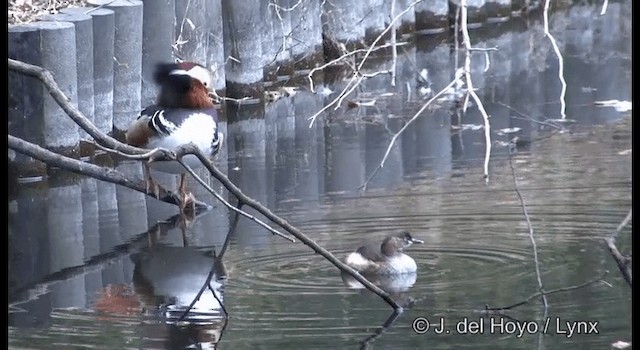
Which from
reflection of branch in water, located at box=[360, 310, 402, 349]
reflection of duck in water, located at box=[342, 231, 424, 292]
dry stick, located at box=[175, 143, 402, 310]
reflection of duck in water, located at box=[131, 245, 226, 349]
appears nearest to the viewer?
dry stick, located at box=[175, 143, 402, 310]

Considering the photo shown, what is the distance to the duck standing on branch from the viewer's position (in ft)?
31.4

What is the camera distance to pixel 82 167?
24.7 ft

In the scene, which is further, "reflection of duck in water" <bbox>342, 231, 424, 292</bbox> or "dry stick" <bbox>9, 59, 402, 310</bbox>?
"reflection of duck in water" <bbox>342, 231, 424, 292</bbox>

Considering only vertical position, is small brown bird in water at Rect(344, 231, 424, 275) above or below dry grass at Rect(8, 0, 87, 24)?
below

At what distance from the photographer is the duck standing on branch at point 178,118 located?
9.59 meters

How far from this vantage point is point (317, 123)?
14.0 m

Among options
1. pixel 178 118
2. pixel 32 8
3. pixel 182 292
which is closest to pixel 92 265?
pixel 182 292

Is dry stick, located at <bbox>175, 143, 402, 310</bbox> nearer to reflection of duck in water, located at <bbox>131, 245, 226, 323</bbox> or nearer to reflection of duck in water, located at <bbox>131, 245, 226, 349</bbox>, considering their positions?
reflection of duck in water, located at <bbox>131, 245, 226, 349</bbox>

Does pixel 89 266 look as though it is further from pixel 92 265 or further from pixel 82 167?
pixel 82 167

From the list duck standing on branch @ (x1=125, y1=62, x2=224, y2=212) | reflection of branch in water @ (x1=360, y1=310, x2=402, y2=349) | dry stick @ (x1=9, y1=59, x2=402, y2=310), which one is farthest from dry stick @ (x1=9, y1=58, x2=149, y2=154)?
duck standing on branch @ (x1=125, y1=62, x2=224, y2=212)

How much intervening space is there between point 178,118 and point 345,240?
1449 millimetres

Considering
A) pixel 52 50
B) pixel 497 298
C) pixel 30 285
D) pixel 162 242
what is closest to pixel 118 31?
pixel 52 50

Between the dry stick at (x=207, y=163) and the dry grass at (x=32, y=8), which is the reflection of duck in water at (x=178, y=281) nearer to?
the dry stick at (x=207, y=163)

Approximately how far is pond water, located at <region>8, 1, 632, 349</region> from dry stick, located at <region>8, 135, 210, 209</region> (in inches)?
6.9
